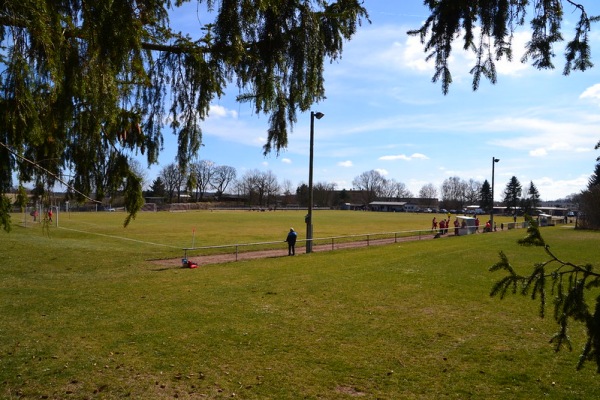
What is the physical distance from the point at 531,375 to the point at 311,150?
1816 centimetres

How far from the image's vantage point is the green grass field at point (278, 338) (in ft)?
20.5

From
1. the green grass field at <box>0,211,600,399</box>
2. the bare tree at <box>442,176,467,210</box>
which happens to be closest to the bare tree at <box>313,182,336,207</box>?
the bare tree at <box>442,176,467,210</box>

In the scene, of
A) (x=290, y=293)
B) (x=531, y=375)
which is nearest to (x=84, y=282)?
(x=290, y=293)

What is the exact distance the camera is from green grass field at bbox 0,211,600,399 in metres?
6.26

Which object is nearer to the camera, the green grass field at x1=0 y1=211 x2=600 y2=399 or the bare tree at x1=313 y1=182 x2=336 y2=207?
the green grass field at x1=0 y1=211 x2=600 y2=399

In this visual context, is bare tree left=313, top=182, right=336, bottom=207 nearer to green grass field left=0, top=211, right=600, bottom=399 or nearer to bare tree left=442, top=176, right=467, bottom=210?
bare tree left=442, top=176, right=467, bottom=210

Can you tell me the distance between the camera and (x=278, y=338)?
27.8 ft

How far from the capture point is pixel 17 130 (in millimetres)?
4543

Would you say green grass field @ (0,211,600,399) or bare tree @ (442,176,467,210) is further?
bare tree @ (442,176,467,210)

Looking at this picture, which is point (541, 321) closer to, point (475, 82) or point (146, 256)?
point (475, 82)

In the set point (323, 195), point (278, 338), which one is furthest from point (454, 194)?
point (278, 338)

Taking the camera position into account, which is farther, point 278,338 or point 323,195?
point 323,195

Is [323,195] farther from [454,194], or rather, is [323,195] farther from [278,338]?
[278,338]

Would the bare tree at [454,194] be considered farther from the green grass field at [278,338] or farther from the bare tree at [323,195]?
the green grass field at [278,338]
